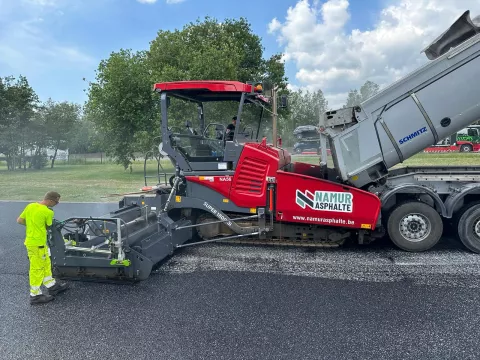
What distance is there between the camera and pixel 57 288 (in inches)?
179

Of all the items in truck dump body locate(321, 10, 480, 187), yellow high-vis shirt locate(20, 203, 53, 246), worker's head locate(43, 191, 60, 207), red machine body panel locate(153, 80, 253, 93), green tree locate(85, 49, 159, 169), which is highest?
green tree locate(85, 49, 159, 169)

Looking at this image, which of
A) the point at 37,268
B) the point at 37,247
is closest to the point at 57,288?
the point at 37,268

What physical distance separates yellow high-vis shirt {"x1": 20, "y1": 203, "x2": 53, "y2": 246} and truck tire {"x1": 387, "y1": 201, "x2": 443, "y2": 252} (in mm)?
4832

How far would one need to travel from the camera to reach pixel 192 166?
6.21m

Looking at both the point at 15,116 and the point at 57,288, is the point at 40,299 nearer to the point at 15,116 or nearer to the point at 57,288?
the point at 57,288

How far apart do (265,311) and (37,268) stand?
8.79 ft

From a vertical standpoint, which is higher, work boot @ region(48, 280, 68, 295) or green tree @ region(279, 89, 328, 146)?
green tree @ region(279, 89, 328, 146)

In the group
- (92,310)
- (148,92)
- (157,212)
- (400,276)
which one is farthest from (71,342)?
(148,92)

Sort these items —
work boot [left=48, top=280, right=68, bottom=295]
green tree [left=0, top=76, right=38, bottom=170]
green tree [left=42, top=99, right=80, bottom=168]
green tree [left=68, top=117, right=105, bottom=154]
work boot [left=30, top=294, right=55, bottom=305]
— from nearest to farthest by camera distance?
work boot [left=30, top=294, right=55, bottom=305] → work boot [left=48, top=280, right=68, bottom=295] → green tree [left=0, top=76, right=38, bottom=170] → green tree [left=42, top=99, right=80, bottom=168] → green tree [left=68, top=117, right=105, bottom=154]

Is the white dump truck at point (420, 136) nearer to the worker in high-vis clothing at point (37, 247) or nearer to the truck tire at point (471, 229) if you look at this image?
the truck tire at point (471, 229)

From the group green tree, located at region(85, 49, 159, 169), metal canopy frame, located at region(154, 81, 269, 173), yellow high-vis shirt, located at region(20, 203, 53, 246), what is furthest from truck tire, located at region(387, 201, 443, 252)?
green tree, located at region(85, 49, 159, 169)

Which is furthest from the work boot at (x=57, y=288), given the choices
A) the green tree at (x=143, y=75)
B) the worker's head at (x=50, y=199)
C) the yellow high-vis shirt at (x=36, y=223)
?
the green tree at (x=143, y=75)

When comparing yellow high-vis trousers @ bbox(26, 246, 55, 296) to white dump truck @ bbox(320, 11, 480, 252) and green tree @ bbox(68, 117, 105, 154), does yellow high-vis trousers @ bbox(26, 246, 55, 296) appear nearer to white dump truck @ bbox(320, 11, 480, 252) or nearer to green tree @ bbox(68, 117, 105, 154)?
white dump truck @ bbox(320, 11, 480, 252)

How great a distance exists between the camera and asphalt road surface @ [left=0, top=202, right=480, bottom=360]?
329 cm
